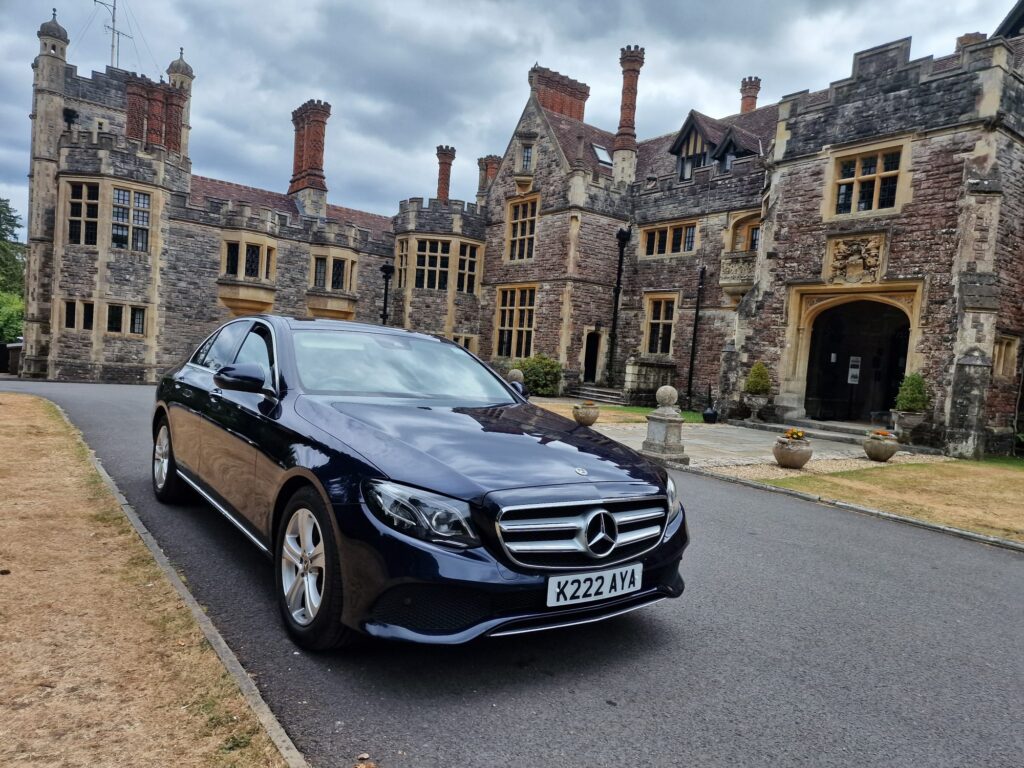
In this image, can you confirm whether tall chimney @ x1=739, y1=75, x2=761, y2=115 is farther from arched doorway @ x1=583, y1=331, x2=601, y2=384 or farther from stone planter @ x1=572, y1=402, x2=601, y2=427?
stone planter @ x1=572, y1=402, x2=601, y2=427

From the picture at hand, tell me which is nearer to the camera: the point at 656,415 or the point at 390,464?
the point at 390,464

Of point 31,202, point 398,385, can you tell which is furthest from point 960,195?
point 31,202

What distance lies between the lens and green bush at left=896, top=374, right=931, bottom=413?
45.9 feet

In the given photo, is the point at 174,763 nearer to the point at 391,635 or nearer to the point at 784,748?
the point at 391,635

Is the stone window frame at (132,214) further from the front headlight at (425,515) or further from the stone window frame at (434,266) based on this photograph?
the front headlight at (425,515)

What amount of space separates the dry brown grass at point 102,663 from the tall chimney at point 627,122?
23.9m

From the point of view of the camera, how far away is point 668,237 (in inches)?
942

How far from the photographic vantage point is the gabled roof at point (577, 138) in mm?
25500

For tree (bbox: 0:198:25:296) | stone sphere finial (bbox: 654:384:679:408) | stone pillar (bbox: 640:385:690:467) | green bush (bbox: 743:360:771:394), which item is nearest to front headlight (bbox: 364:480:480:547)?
stone pillar (bbox: 640:385:690:467)

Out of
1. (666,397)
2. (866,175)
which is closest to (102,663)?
(666,397)

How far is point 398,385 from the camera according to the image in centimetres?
409

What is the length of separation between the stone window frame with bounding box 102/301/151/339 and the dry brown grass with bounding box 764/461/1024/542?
24.4 m

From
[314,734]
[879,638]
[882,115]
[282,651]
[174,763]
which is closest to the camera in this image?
[174,763]

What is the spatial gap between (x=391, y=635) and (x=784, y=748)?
5.24 ft
